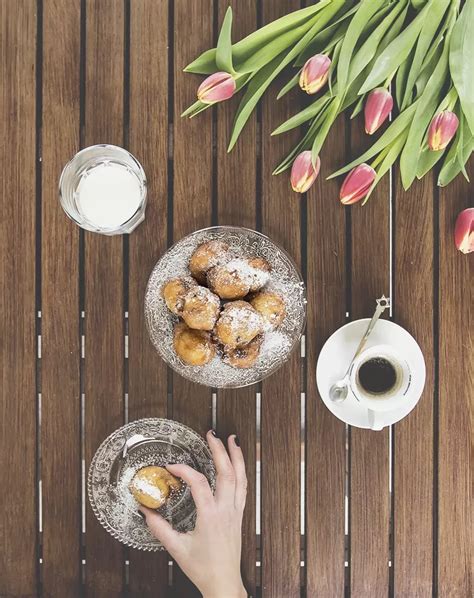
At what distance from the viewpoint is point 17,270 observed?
1096mm

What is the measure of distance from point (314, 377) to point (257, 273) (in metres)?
0.22

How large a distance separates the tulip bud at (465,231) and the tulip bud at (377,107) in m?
0.20

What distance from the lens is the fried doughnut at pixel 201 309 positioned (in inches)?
37.2

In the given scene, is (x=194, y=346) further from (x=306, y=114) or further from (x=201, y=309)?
(x=306, y=114)

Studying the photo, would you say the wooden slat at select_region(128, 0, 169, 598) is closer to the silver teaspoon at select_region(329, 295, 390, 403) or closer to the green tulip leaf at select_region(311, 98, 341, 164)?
the green tulip leaf at select_region(311, 98, 341, 164)

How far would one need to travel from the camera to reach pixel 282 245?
1.10 metres

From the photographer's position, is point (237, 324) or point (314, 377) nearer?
point (237, 324)

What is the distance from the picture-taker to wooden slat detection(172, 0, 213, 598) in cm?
109

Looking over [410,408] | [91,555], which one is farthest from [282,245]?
[91,555]

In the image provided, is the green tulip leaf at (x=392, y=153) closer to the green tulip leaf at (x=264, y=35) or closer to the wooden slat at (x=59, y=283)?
the green tulip leaf at (x=264, y=35)

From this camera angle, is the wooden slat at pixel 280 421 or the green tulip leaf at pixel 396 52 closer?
the green tulip leaf at pixel 396 52

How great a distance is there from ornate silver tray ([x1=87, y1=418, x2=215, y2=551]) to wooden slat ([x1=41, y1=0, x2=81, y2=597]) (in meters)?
0.04

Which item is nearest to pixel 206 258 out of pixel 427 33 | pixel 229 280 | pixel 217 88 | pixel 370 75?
pixel 229 280

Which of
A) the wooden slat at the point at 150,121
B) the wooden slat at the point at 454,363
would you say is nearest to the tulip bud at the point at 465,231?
the wooden slat at the point at 454,363
